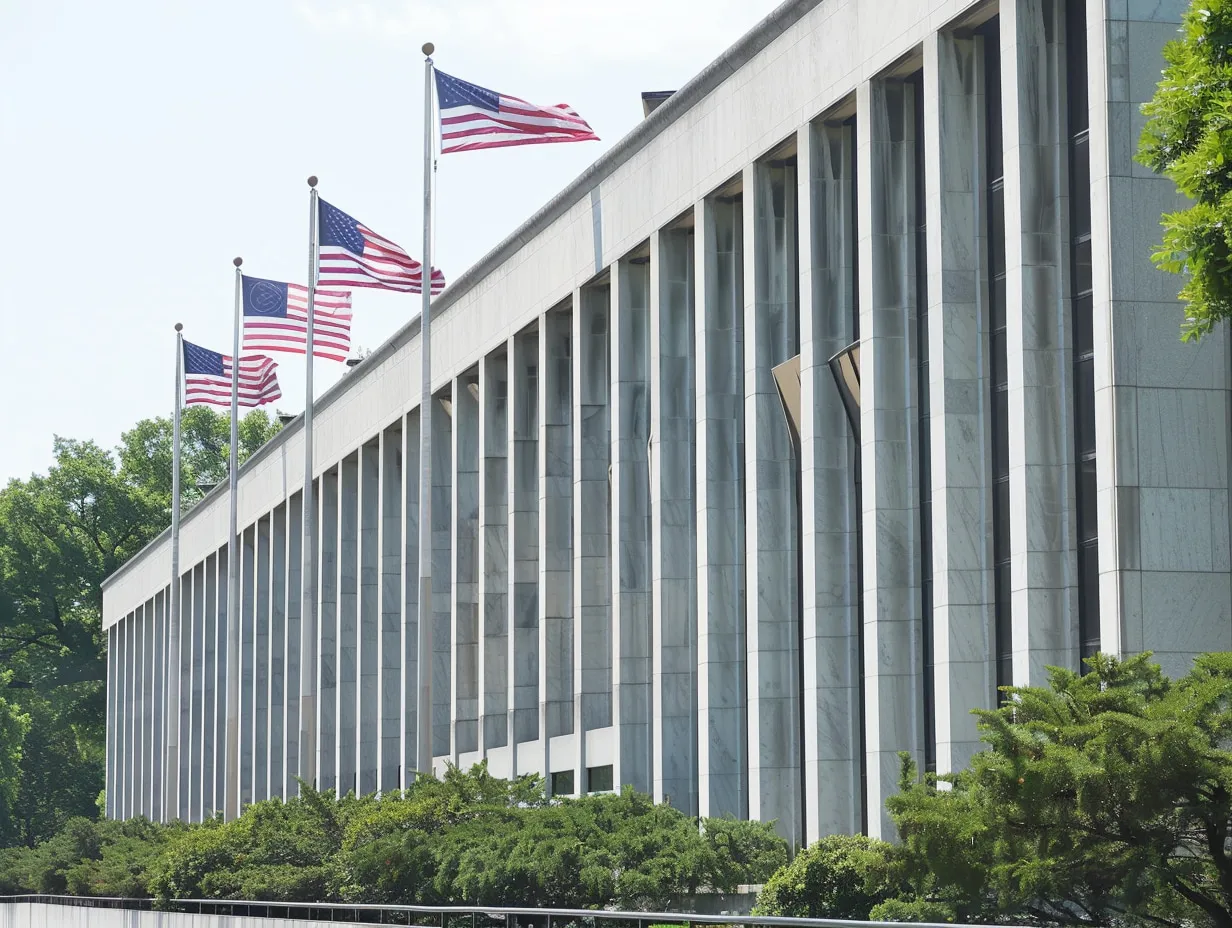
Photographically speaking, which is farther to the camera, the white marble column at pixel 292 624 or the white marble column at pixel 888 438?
the white marble column at pixel 292 624

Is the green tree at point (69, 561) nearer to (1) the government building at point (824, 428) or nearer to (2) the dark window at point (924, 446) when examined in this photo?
(1) the government building at point (824, 428)

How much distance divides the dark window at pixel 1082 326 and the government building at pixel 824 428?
5 centimetres

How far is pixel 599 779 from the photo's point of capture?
136 ft

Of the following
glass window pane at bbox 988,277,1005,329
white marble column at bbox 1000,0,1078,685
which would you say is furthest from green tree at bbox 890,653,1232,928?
glass window pane at bbox 988,277,1005,329

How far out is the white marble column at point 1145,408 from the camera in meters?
24.2

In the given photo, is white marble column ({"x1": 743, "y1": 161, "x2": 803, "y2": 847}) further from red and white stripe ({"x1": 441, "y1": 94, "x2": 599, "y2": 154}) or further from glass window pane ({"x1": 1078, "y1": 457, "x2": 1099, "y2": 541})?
glass window pane ({"x1": 1078, "y1": 457, "x2": 1099, "y2": 541})

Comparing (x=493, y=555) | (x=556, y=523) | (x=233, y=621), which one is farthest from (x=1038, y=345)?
(x=233, y=621)

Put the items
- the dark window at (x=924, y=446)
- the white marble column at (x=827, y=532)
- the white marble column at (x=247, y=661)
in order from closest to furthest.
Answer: the dark window at (x=924, y=446)
the white marble column at (x=827, y=532)
the white marble column at (x=247, y=661)

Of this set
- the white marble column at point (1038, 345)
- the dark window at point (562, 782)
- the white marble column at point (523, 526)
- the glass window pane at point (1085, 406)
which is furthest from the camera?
the white marble column at point (523, 526)

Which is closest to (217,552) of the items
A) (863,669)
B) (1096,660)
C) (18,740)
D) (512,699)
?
(18,740)

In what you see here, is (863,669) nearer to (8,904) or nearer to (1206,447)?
(1206,447)

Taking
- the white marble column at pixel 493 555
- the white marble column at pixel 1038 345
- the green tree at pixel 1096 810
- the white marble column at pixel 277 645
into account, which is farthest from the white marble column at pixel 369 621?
the green tree at pixel 1096 810

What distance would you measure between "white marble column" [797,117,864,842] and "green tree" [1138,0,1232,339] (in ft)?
51.7

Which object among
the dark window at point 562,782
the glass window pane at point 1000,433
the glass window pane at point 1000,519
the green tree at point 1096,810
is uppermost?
the glass window pane at point 1000,433
